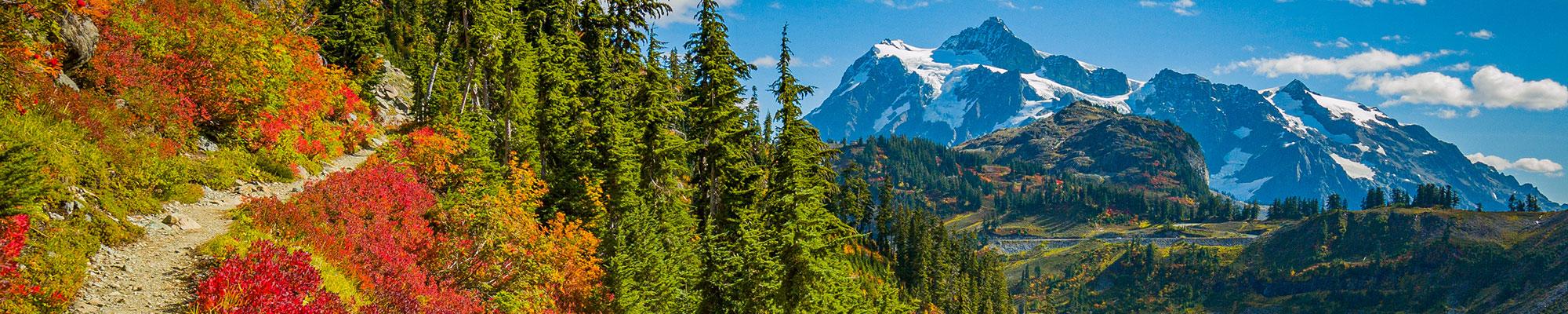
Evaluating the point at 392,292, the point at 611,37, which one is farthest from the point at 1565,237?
the point at 392,292

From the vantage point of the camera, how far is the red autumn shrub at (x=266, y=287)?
11.3m

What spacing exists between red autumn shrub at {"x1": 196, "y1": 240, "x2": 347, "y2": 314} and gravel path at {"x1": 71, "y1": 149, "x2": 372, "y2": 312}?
500mm

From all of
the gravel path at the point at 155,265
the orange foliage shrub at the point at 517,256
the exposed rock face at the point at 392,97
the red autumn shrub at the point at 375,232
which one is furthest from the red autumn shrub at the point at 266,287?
the exposed rock face at the point at 392,97

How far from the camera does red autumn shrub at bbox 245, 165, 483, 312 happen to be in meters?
15.5

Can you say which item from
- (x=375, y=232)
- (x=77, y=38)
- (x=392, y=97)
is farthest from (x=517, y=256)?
(x=392, y=97)

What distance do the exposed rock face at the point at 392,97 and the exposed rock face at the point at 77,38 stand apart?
1656 cm

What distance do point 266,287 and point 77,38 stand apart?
978cm

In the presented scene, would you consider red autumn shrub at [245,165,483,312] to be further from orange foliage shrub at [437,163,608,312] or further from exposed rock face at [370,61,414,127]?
exposed rock face at [370,61,414,127]

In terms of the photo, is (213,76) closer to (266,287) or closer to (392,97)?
(266,287)

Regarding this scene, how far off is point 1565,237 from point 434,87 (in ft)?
931

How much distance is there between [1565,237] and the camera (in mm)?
196625

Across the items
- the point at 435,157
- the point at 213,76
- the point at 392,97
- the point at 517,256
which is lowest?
the point at 517,256

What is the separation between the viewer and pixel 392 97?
36938mm

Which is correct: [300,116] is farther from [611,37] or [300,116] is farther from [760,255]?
[611,37]
